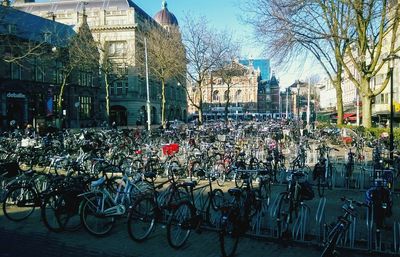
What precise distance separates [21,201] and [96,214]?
6.64 ft

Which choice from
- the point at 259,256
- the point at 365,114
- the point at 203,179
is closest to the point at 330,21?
the point at 365,114

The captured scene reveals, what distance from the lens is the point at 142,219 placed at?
683 centimetres

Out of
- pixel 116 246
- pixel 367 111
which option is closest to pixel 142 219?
pixel 116 246

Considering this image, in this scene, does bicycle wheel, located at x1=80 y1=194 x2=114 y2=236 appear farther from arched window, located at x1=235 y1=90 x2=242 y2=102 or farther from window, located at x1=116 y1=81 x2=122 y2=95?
arched window, located at x1=235 y1=90 x2=242 y2=102

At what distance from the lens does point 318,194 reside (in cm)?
1019

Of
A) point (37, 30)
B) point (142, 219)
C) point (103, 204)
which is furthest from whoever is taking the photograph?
point (37, 30)

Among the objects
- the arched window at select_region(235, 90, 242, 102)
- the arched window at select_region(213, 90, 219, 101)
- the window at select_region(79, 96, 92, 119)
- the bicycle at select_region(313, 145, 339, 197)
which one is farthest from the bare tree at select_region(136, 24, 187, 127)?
the arched window at select_region(235, 90, 242, 102)

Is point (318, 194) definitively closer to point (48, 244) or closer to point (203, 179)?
point (203, 179)

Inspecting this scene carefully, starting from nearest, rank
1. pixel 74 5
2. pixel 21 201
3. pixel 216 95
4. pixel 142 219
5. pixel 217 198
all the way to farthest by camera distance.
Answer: pixel 142 219
pixel 21 201
pixel 217 198
pixel 74 5
pixel 216 95

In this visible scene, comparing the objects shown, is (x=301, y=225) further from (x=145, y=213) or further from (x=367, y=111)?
(x=367, y=111)

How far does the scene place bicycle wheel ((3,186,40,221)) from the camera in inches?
310

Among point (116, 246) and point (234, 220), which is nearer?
point (234, 220)

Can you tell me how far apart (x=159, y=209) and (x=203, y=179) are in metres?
5.28

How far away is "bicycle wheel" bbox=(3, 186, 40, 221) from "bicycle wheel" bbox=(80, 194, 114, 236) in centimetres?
157
